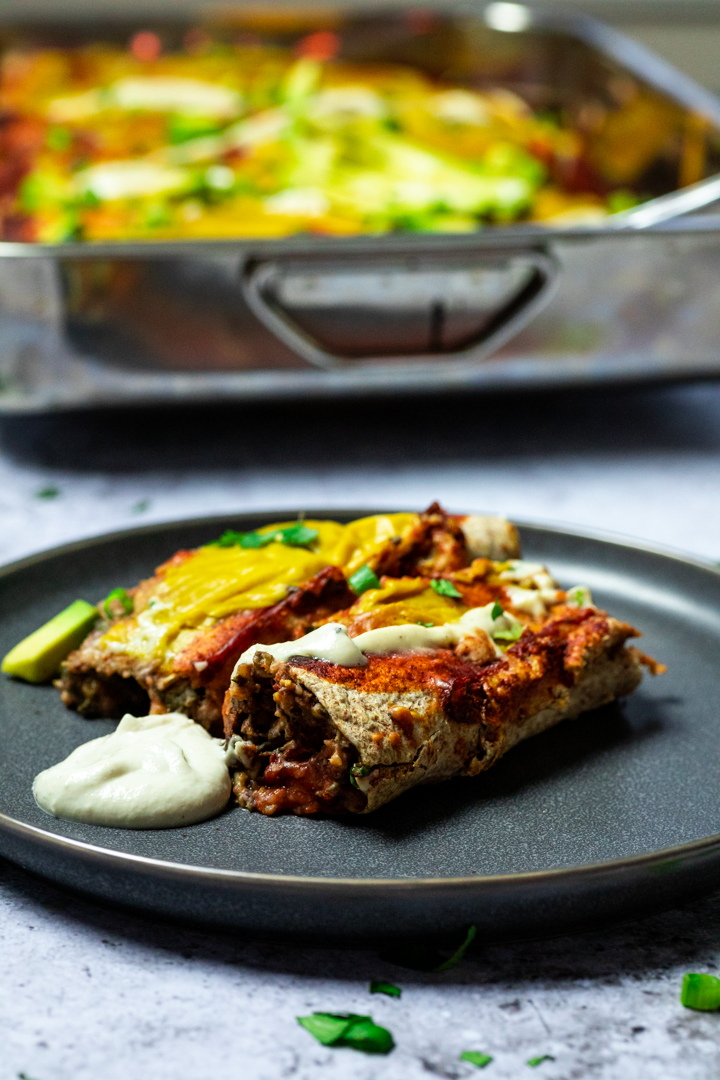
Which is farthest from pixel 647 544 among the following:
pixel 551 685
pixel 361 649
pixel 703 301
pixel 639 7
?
pixel 639 7

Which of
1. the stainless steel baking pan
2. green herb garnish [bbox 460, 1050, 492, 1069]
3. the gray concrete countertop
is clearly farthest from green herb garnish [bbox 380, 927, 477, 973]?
the stainless steel baking pan

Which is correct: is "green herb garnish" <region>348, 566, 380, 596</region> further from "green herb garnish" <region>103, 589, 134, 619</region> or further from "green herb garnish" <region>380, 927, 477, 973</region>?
"green herb garnish" <region>380, 927, 477, 973</region>

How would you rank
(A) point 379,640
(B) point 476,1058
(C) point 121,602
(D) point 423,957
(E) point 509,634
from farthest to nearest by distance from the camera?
(C) point 121,602 → (E) point 509,634 → (A) point 379,640 → (D) point 423,957 → (B) point 476,1058

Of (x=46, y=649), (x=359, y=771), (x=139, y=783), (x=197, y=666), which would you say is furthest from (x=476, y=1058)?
(x=46, y=649)

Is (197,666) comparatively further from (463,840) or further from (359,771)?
(463,840)

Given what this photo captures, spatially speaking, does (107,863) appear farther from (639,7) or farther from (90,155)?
(639,7)
